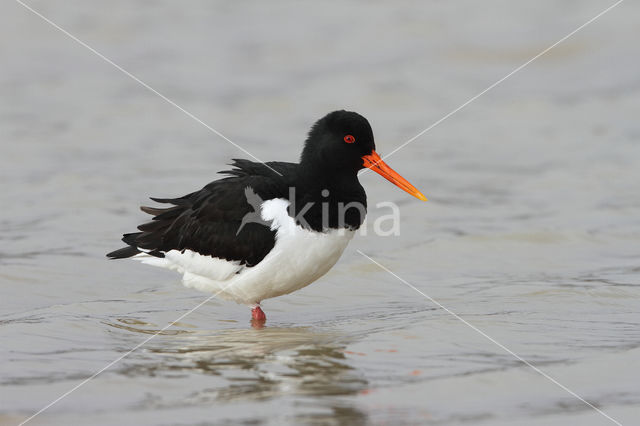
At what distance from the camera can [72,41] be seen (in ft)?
52.5

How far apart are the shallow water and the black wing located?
0.54 metres

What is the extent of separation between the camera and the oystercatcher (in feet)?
19.7

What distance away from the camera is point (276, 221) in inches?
237

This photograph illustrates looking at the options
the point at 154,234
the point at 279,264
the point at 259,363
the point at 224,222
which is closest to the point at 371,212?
the point at 154,234

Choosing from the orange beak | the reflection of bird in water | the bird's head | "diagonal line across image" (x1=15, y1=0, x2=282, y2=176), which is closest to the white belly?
the reflection of bird in water

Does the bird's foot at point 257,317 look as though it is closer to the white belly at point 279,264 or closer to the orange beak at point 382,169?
the white belly at point 279,264

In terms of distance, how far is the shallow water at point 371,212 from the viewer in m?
4.90

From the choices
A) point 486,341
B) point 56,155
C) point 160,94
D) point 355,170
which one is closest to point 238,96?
point 160,94

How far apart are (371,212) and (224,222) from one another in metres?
3.87

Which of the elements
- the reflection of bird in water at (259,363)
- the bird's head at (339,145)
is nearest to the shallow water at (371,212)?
the reflection of bird in water at (259,363)

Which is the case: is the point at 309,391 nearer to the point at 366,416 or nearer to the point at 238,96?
the point at 366,416

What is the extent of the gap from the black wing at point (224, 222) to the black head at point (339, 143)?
0.20 m

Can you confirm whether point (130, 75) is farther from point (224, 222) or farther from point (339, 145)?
point (339, 145)

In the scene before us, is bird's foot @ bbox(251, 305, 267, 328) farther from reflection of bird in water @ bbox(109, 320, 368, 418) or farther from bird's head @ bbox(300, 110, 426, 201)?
bird's head @ bbox(300, 110, 426, 201)
